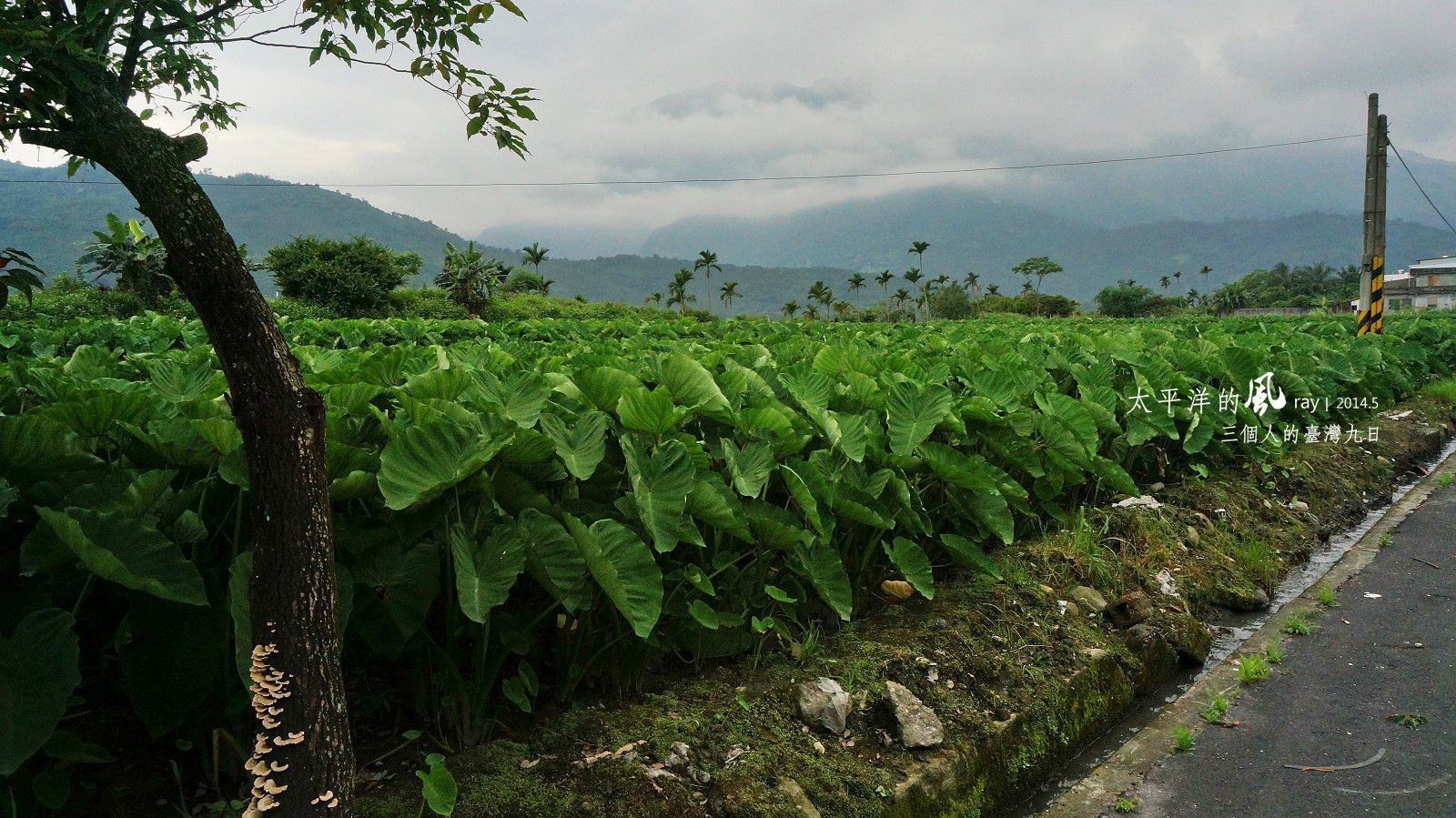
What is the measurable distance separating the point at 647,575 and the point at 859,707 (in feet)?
2.92

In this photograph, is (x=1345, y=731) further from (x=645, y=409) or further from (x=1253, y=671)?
(x=645, y=409)

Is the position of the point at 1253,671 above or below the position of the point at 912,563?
below

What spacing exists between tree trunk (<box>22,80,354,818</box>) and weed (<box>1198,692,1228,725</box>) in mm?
2758

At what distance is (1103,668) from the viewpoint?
Result: 10.1ft

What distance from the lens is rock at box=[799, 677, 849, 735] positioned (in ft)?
7.80

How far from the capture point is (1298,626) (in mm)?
3693

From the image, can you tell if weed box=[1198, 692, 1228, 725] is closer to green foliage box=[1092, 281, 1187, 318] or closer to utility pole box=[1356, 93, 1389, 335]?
utility pole box=[1356, 93, 1389, 335]

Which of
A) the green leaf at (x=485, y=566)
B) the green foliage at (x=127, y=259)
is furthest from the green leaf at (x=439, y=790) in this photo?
the green foliage at (x=127, y=259)

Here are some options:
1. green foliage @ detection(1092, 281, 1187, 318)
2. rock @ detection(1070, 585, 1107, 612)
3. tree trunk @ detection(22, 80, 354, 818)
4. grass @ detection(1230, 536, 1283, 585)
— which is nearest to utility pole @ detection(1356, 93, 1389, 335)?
grass @ detection(1230, 536, 1283, 585)

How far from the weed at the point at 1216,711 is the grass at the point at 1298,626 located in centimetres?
96

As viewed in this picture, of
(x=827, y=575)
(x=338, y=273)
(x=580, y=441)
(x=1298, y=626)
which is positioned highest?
(x=338, y=273)

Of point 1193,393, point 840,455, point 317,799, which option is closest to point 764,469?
point 840,455

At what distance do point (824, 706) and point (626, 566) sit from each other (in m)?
0.80

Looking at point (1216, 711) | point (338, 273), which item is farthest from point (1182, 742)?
point (338, 273)
